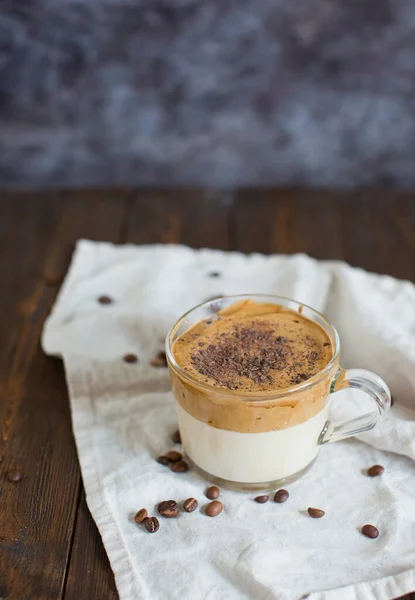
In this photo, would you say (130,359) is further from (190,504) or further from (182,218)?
(182,218)

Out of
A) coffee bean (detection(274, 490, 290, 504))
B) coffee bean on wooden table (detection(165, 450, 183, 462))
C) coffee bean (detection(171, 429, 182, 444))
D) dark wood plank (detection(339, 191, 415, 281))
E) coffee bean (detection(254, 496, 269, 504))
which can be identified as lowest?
dark wood plank (detection(339, 191, 415, 281))

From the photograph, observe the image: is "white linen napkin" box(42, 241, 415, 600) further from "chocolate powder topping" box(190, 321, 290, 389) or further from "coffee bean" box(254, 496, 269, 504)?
"chocolate powder topping" box(190, 321, 290, 389)

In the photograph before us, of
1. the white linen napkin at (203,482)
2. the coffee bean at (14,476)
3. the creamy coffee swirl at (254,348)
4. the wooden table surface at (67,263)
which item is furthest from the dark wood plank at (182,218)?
the coffee bean at (14,476)

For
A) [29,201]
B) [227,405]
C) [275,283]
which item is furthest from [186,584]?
[29,201]

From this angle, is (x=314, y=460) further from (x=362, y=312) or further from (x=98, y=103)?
(x=98, y=103)

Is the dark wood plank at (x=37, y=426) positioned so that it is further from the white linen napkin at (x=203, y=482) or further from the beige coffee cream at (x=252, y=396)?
the beige coffee cream at (x=252, y=396)

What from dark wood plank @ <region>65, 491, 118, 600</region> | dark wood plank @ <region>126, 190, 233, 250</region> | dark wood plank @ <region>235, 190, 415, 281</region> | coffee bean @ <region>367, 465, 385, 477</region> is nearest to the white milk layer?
→ coffee bean @ <region>367, 465, 385, 477</region>

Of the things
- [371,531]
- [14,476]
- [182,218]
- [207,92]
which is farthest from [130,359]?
[207,92]
